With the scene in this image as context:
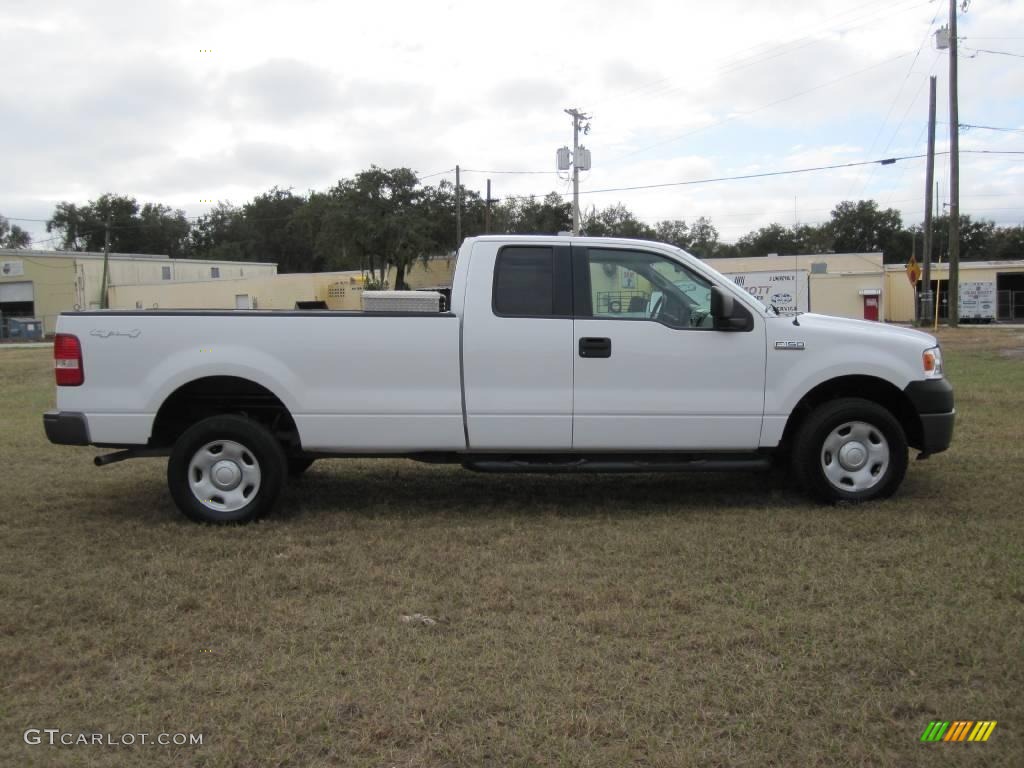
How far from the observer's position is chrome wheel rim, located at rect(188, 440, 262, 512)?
6.04 meters

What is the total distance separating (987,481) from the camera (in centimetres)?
693

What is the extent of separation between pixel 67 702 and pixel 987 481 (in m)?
6.46

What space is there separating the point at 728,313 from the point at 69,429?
4.43 meters

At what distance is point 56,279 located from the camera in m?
60.2

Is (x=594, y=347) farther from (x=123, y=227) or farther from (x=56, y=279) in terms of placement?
(x=123, y=227)

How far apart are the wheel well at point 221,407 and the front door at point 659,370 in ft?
6.94

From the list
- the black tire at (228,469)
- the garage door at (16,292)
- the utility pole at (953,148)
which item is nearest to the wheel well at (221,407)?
the black tire at (228,469)

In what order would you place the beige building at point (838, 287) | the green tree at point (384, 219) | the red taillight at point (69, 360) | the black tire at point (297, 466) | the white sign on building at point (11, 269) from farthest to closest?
the white sign on building at point (11, 269), the green tree at point (384, 219), the beige building at point (838, 287), the black tire at point (297, 466), the red taillight at point (69, 360)

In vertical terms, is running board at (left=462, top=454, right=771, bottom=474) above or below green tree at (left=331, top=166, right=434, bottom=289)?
below

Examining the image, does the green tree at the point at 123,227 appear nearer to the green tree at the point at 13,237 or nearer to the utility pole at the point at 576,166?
the green tree at the point at 13,237

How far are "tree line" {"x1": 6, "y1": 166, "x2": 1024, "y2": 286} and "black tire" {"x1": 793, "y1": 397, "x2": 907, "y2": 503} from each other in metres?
50.1

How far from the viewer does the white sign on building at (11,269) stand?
61.0m

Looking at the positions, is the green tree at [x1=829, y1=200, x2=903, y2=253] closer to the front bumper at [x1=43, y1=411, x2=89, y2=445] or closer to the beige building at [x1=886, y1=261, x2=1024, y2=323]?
the beige building at [x1=886, y1=261, x2=1024, y2=323]

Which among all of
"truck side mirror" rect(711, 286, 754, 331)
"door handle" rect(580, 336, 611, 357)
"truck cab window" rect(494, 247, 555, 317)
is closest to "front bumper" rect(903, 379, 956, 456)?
"truck side mirror" rect(711, 286, 754, 331)
